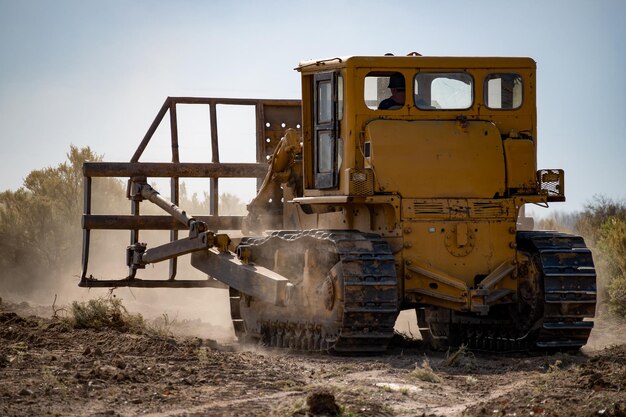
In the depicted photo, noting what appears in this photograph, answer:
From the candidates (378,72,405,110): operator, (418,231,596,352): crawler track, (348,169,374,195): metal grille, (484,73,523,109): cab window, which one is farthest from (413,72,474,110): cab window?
(418,231,596,352): crawler track

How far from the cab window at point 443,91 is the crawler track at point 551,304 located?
1.82 metres

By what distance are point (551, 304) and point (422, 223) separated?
1.77 metres

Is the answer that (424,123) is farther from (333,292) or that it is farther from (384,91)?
(333,292)

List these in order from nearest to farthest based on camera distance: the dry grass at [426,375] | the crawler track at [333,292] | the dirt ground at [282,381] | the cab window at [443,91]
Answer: the dirt ground at [282,381], the dry grass at [426,375], the crawler track at [333,292], the cab window at [443,91]

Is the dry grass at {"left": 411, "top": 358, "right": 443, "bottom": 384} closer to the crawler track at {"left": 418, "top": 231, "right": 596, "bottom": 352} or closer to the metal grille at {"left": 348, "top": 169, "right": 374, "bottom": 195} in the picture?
the crawler track at {"left": 418, "top": 231, "right": 596, "bottom": 352}

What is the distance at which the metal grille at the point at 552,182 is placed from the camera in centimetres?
1609

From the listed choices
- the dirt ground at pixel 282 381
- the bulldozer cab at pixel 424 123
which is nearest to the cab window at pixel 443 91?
Result: the bulldozer cab at pixel 424 123

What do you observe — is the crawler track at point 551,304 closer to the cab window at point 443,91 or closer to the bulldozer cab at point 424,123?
the bulldozer cab at point 424,123

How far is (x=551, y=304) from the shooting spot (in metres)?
15.3

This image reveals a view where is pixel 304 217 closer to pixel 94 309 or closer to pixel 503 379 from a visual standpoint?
pixel 94 309

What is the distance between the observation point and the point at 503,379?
13352 millimetres

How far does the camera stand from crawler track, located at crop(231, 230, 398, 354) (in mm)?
14625

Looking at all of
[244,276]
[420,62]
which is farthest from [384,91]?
[244,276]

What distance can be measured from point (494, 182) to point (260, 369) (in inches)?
159
